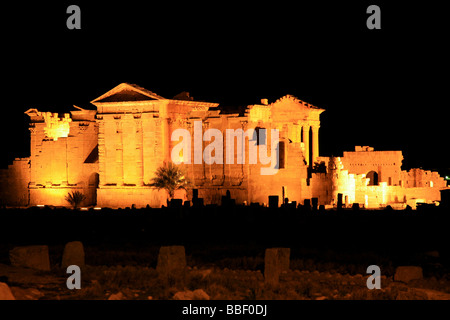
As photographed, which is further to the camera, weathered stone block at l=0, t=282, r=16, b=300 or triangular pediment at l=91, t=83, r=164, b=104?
triangular pediment at l=91, t=83, r=164, b=104

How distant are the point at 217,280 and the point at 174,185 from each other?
120 ft

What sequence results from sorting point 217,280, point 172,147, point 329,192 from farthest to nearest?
1. point 172,147
2. point 329,192
3. point 217,280

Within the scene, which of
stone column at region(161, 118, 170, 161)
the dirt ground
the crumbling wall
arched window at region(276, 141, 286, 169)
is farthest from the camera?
the crumbling wall

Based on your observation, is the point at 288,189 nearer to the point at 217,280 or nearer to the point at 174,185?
the point at 174,185

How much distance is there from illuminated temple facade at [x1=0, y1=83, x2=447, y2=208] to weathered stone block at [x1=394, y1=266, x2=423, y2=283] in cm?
3040

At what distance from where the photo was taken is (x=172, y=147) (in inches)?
2406

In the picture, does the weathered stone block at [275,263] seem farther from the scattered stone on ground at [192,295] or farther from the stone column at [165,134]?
the stone column at [165,134]

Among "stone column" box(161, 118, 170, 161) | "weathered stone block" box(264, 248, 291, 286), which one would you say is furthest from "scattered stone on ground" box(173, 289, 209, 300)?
"stone column" box(161, 118, 170, 161)

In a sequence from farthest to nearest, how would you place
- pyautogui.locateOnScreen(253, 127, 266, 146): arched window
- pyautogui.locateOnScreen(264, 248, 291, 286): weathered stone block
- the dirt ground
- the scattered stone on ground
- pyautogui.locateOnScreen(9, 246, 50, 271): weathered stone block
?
pyautogui.locateOnScreen(253, 127, 266, 146): arched window
pyautogui.locateOnScreen(9, 246, 50, 271): weathered stone block
pyautogui.locateOnScreen(264, 248, 291, 286): weathered stone block
the dirt ground
the scattered stone on ground

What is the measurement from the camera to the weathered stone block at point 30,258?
21.9 metres

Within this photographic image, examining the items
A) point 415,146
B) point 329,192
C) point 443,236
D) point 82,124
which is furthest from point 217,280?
point 415,146

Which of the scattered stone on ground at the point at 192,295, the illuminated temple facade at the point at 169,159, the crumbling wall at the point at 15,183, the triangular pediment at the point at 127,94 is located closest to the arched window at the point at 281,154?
the illuminated temple facade at the point at 169,159

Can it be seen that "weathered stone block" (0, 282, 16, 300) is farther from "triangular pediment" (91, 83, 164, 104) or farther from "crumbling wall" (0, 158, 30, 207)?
"crumbling wall" (0, 158, 30, 207)

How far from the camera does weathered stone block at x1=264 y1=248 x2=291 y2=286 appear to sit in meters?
21.7
